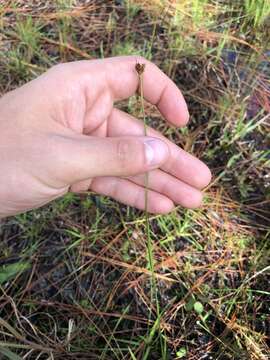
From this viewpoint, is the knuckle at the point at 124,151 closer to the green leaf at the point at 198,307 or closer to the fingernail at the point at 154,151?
the fingernail at the point at 154,151

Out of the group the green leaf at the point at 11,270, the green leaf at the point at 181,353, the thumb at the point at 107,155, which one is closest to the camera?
the thumb at the point at 107,155

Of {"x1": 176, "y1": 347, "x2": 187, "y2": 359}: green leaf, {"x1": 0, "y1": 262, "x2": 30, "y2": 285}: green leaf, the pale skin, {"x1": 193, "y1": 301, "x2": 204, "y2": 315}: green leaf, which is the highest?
the pale skin

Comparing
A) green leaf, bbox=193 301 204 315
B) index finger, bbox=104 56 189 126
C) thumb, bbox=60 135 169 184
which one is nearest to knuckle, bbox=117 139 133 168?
thumb, bbox=60 135 169 184

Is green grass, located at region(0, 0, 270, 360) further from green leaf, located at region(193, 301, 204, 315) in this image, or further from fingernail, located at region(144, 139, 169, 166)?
fingernail, located at region(144, 139, 169, 166)

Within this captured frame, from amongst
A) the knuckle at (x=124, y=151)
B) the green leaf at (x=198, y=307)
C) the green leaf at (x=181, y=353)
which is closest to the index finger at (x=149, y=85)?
the knuckle at (x=124, y=151)

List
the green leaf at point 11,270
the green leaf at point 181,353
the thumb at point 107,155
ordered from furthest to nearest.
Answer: the green leaf at point 11,270
the green leaf at point 181,353
the thumb at point 107,155

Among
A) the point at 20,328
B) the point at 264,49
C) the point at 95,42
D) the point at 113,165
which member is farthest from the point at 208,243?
the point at 95,42

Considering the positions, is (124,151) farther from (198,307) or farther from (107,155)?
(198,307)

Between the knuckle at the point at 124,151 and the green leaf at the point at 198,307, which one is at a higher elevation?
the knuckle at the point at 124,151
